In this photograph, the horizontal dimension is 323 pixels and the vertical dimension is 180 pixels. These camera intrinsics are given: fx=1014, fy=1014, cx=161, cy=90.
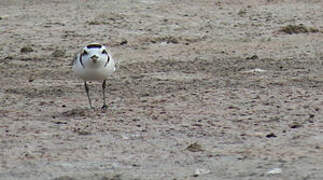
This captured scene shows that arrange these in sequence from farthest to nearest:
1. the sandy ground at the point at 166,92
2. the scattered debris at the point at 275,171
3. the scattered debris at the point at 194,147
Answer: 1. the scattered debris at the point at 194,147
2. the sandy ground at the point at 166,92
3. the scattered debris at the point at 275,171

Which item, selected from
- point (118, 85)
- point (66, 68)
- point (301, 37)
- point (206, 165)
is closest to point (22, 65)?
point (66, 68)

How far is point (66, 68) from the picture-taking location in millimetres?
15352

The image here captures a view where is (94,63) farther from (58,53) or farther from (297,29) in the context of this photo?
(297,29)

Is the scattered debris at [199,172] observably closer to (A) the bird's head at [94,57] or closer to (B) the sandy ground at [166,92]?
(B) the sandy ground at [166,92]

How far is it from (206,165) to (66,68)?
6.29 m

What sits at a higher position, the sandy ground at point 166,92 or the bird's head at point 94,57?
the bird's head at point 94,57

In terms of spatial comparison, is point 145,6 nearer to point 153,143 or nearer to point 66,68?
point 66,68

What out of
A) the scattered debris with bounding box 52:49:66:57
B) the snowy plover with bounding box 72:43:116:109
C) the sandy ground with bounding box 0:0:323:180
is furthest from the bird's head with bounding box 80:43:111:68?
the scattered debris with bounding box 52:49:66:57

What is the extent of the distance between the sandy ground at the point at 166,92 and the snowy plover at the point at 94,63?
432mm

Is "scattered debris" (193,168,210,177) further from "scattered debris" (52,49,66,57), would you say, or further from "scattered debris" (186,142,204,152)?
"scattered debris" (52,49,66,57)

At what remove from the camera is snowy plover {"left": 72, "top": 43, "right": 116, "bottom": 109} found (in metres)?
12.0

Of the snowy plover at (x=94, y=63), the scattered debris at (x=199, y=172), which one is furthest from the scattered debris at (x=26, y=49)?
the scattered debris at (x=199, y=172)

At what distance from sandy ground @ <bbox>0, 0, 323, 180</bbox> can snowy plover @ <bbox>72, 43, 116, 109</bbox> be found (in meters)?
0.43

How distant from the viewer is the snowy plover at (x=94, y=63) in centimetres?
1202
